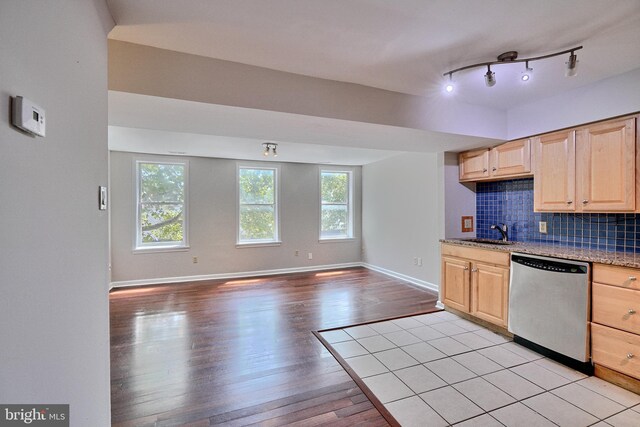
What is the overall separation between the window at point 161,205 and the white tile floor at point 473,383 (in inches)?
141

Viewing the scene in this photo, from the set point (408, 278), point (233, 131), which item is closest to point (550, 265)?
point (408, 278)

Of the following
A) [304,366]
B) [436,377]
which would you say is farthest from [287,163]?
[436,377]

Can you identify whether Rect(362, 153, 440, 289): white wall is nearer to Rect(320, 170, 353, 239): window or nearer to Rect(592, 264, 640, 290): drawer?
Rect(320, 170, 353, 239): window

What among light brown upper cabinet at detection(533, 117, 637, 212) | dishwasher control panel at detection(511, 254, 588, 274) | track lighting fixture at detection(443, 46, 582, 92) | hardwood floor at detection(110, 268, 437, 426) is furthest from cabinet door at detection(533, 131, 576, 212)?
hardwood floor at detection(110, 268, 437, 426)

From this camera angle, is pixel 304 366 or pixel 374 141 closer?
pixel 304 366

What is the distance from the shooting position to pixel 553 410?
6.20 feet

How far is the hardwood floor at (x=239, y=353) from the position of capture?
191 cm

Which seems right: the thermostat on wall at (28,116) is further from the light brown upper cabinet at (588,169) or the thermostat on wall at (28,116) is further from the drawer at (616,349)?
the light brown upper cabinet at (588,169)

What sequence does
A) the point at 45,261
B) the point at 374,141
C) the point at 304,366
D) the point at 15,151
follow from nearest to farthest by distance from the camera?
the point at 15,151
the point at 45,261
the point at 304,366
the point at 374,141

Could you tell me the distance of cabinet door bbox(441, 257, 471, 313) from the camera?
3.38 m

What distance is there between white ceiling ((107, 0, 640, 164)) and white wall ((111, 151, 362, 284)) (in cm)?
274

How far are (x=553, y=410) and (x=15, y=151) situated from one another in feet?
9.69

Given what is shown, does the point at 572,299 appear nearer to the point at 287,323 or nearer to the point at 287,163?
the point at 287,323

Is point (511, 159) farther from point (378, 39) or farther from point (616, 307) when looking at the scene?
point (378, 39)
